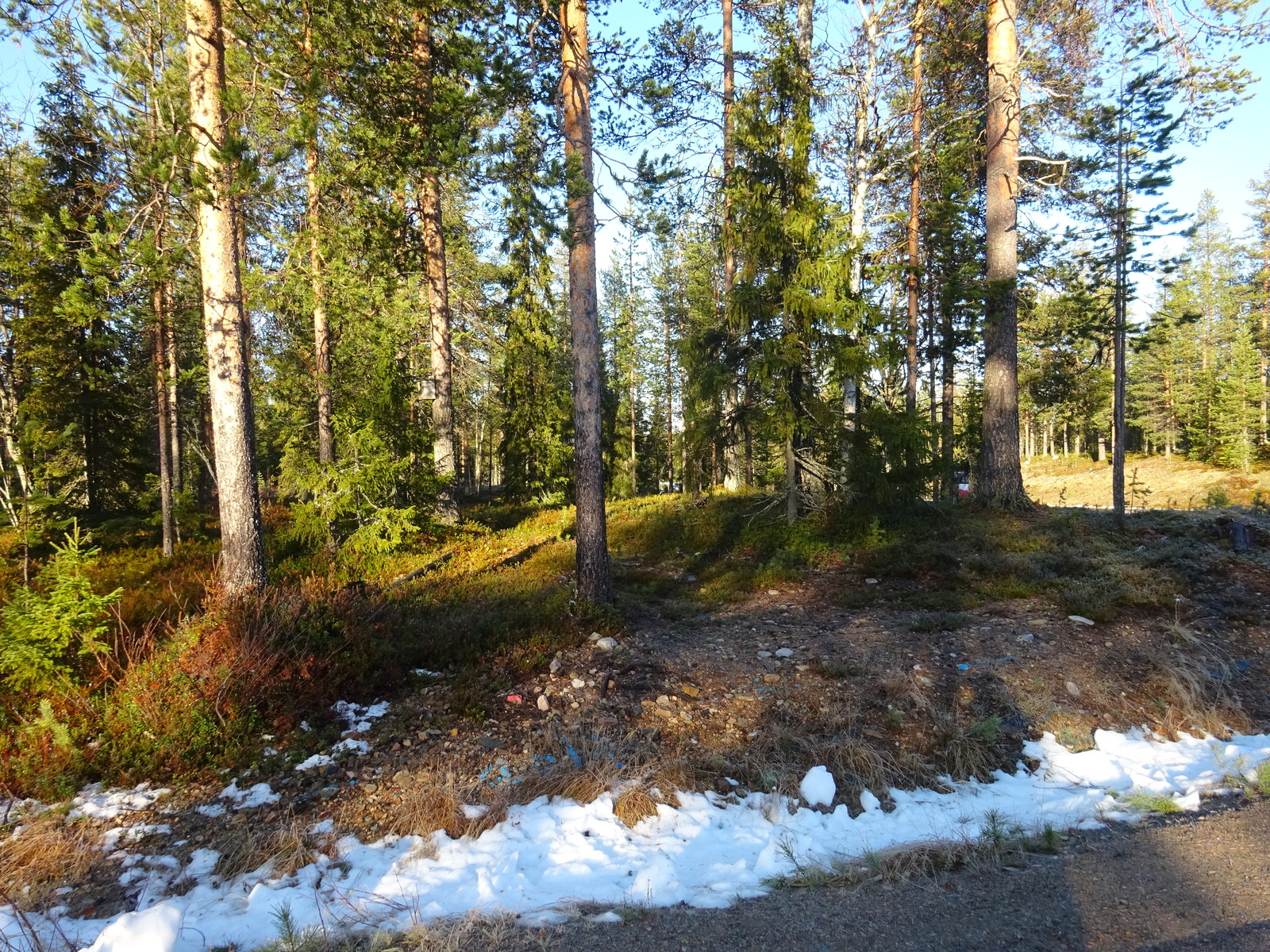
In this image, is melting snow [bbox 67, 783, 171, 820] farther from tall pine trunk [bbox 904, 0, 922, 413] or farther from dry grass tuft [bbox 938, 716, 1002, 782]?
tall pine trunk [bbox 904, 0, 922, 413]

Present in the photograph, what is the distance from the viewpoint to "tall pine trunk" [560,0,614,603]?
8242mm

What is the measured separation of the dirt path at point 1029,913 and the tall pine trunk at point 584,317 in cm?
522

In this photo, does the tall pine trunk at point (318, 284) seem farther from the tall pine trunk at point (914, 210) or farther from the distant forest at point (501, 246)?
the tall pine trunk at point (914, 210)

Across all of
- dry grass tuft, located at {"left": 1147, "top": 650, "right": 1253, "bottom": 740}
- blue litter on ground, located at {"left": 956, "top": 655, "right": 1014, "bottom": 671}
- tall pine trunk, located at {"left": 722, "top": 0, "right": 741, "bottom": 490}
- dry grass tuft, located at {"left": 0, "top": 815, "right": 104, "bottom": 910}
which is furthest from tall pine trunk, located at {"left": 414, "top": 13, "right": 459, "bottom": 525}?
dry grass tuft, located at {"left": 1147, "top": 650, "right": 1253, "bottom": 740}

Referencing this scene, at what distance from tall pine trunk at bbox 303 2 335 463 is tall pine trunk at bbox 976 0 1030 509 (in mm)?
13091

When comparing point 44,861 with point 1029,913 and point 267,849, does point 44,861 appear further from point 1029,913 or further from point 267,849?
point 1029,913

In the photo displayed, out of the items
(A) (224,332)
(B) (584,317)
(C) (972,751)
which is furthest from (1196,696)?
(A) (224,332)

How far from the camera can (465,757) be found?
540 centimetres

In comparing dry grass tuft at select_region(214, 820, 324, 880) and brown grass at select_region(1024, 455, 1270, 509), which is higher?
brown grass at select_region(1024, 455, 1270, 509)

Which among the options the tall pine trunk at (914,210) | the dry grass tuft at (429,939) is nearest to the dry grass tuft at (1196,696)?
the dry grass tuft at (429,939)

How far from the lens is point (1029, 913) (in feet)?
11.0

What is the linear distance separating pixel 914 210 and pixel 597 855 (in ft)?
58.2

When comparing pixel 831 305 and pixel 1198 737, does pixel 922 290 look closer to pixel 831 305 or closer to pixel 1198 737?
pixel 831 305

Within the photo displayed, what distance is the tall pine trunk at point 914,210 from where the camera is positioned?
51.7 feet
